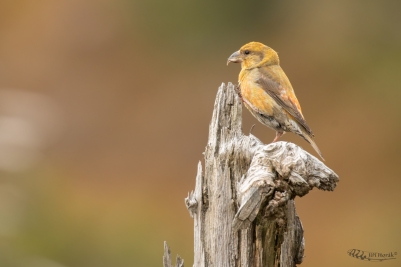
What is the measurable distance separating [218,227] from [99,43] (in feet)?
38.6

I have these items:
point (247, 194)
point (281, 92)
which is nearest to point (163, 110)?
point (281, 92)

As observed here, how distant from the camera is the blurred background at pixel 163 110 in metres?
9.81

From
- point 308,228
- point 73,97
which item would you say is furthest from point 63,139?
point 308,228

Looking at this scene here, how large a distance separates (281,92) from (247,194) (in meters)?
2.77

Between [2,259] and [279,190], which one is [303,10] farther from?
[279,190]

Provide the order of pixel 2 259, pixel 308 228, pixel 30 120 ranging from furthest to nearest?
1. pixel 30 120
2. pixel 308 228
3. pixel 2 259

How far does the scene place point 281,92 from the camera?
548 centimetres

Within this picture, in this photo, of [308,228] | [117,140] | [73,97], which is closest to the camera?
[308,228]

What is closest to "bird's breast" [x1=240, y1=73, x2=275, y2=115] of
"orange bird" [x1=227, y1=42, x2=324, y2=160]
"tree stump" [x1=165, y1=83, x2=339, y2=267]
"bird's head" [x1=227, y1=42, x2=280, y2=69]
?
"orange bird" [x1=227, y1=42, x2=324, y2=160]

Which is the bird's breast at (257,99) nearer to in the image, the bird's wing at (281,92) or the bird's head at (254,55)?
the bird's wing at (281,92)

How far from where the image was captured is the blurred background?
32.2 ft

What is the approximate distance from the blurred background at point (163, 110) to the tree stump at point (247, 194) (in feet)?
15.3

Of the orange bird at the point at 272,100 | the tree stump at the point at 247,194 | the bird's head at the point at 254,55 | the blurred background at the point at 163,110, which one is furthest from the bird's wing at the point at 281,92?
the blurred background at the point at 163,110

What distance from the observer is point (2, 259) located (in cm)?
668
